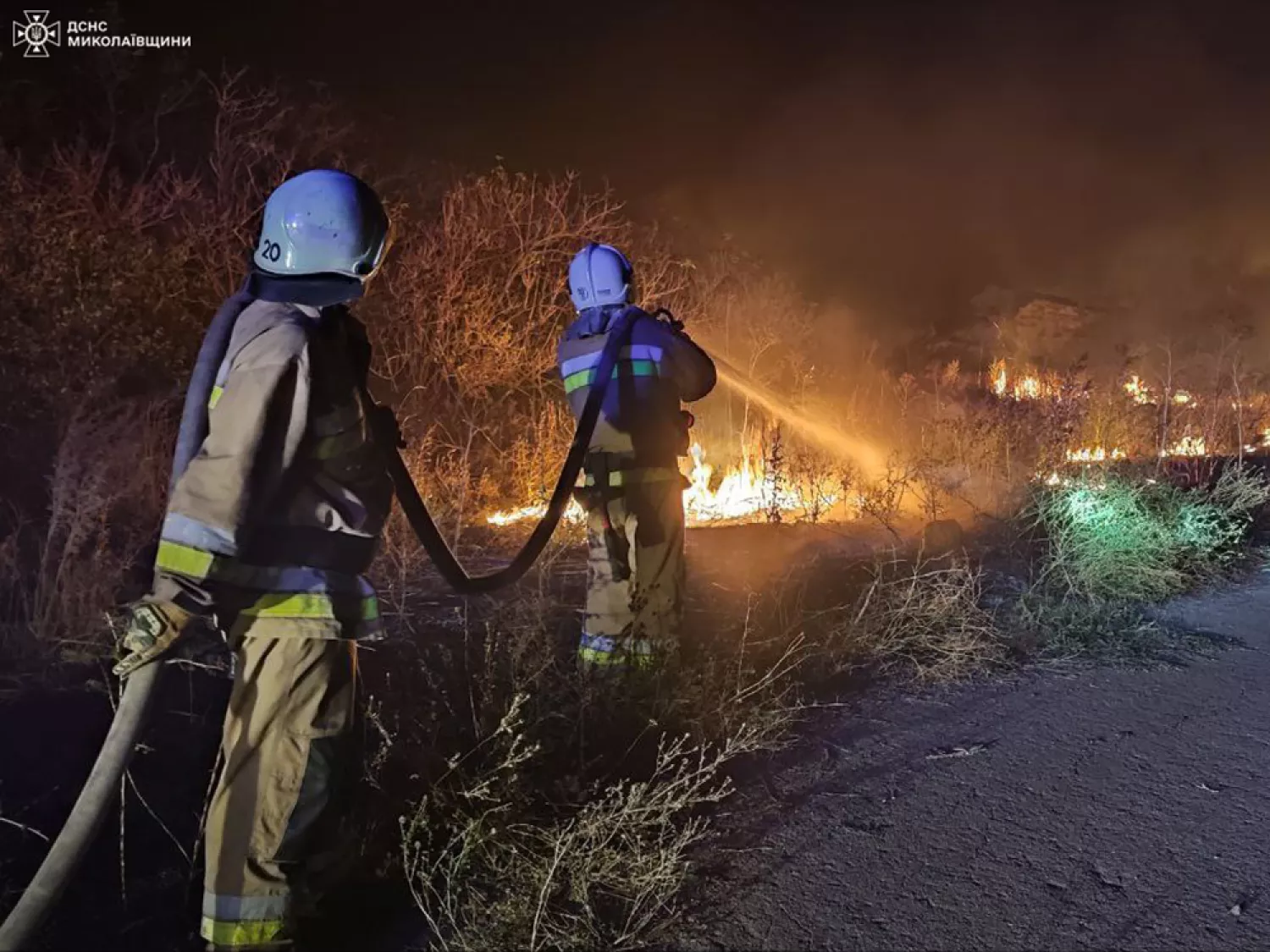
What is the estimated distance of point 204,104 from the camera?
9031mm

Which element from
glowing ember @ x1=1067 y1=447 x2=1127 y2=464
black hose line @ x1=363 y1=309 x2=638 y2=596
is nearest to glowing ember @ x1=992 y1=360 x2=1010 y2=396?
glowing ember @ x1=1067 y1=447 x2=1127 y2=464

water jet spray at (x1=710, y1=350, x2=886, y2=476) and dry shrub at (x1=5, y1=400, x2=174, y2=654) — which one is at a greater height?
water jet spray at (x1=710, y1=350, x2=886, y2=476)

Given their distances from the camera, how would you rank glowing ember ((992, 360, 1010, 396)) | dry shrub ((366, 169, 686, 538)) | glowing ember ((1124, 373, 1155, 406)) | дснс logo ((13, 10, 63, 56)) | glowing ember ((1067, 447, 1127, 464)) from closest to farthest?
dry shrub ((366, 169, 686, 538)) < glowing ember ((1067, 447, 1127, 464)) < дснс logo ((13, 10, 63, 56)) < glowing ember ((1124, 373, 1155, 406)) < glowing ember ((992, 360, 1010, 396))

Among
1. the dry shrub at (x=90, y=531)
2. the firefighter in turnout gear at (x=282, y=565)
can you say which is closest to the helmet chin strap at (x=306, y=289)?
the firefighter in turnout gear at (x=282, y=565)

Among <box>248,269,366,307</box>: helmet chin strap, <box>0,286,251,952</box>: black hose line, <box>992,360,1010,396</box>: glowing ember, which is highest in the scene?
<box>992,360,1010,396</box>: glowing ember

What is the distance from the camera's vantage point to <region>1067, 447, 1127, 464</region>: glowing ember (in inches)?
314

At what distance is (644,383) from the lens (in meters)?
3.71

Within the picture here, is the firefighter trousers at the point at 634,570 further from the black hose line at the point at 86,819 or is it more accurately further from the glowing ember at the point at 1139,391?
the glowing ember at the point at 1139,391

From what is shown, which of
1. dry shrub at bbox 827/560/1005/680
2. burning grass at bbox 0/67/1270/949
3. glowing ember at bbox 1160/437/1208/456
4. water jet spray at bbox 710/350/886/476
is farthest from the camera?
water jet spray at bbox 710/350/886/476

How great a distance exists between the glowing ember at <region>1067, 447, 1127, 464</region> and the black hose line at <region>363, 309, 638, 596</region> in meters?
5.69

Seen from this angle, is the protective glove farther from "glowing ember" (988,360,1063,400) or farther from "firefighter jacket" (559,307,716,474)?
"glowing ember" (988,360,1063,400)

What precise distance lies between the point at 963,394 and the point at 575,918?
10895 millimetres

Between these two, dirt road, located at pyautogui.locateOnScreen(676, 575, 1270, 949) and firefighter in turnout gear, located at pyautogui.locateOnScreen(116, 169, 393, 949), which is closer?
firefighter in turnout gear, located at pyautogui.locateOnScreen(116, 169, 393, 949)

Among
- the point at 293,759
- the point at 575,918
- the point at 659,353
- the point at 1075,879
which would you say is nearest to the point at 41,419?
the point at 659,353
